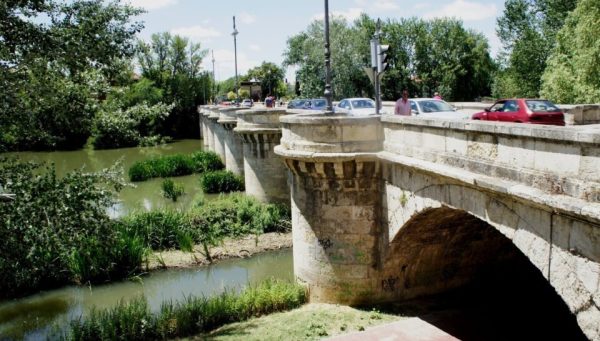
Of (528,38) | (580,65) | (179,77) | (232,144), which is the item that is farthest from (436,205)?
(179,77)

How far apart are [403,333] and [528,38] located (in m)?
33.4

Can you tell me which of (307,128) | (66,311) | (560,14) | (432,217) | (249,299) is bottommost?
(66,311)

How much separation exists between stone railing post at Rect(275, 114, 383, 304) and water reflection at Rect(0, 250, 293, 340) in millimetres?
3286

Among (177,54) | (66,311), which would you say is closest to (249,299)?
(66,311)

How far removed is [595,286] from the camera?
19.3 ft

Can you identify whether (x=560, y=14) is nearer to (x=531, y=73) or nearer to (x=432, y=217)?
(x=531, y=73)

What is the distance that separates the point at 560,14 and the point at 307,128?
1180 inches

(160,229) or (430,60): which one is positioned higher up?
(430,60)

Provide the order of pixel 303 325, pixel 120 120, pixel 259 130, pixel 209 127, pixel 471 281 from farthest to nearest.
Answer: pixel 209 127 < pixel 259 130 < pixel 471 281 < pixel 303 325 < pixel 120 120

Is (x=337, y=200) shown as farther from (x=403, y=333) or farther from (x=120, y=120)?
(x=120, y=120)

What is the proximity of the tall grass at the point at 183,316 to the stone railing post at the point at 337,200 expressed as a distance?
100 cm

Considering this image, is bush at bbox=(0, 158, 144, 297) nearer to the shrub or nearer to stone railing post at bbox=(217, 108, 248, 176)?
the shrub

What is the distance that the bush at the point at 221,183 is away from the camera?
26656mm

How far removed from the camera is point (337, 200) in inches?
461
